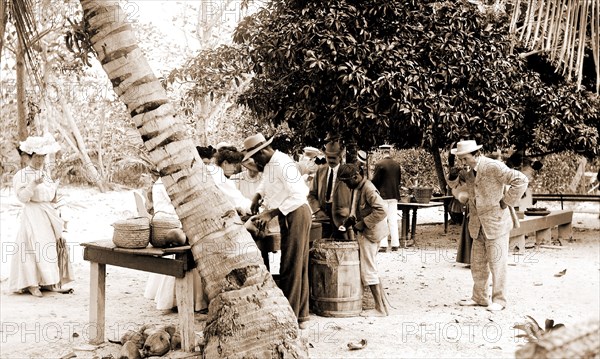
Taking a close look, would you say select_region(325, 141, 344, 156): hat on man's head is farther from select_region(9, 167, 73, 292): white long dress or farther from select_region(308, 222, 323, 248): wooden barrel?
select_region(9, 167, 73, 292): white long dress

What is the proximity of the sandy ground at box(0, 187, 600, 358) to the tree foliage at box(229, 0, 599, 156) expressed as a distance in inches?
89.3

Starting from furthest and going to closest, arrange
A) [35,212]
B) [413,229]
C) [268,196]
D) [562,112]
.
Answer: [413,229] → [562,112] → [35,212] → [268,196]

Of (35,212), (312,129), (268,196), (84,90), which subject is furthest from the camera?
(84,90)

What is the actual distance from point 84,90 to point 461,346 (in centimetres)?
1728

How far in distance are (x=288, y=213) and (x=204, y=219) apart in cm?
216

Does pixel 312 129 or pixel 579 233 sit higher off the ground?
pixel 312 129

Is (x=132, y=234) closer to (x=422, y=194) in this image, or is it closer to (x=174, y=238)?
(x=174, y=238)

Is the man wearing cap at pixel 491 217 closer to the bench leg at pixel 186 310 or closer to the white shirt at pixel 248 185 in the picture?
the bench leg at pixel 186 310

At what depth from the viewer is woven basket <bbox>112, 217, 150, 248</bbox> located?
592 cm

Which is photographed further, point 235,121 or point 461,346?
point 235,121

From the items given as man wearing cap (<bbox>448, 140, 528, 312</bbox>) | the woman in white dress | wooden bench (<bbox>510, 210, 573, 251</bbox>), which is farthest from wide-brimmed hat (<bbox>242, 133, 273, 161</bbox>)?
wooden bench (<bbox>510, 210, 573, 251</bbox>)

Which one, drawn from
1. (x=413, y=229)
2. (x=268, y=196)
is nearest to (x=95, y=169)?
(x=413, y=229)

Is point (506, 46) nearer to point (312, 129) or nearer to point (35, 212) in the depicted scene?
point (312, 129)

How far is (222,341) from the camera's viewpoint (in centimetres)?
466
